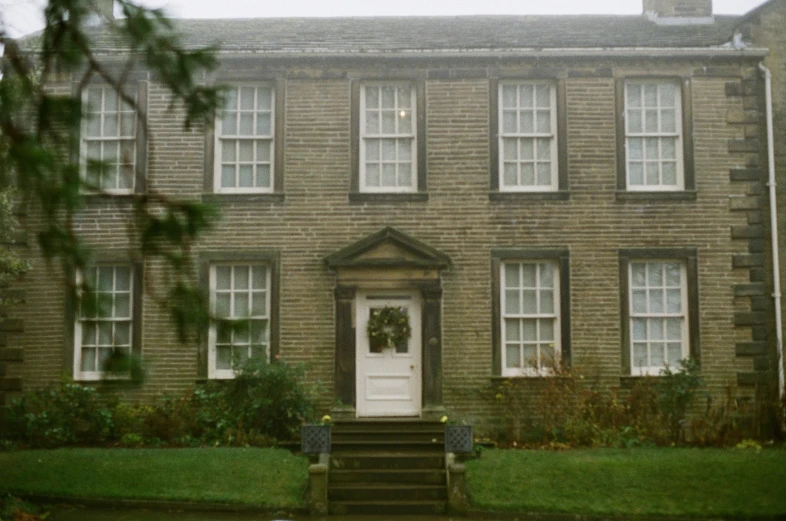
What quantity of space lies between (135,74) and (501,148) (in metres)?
6.75

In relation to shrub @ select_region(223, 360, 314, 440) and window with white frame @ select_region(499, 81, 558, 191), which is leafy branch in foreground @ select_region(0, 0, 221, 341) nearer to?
shrub @ select_region(223, 360, 314, 440)

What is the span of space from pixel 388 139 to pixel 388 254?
7.00ft

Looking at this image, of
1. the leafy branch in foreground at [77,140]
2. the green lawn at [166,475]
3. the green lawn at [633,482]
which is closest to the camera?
the leafy branch in foreground at [77,140]

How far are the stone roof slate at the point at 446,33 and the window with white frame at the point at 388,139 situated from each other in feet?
2.73

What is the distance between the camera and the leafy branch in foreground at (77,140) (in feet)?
15.8

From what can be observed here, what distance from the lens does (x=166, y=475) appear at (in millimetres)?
13625

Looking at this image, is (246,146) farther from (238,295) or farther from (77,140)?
(77,140)

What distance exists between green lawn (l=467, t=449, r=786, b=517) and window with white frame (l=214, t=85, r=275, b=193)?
6.46 metres

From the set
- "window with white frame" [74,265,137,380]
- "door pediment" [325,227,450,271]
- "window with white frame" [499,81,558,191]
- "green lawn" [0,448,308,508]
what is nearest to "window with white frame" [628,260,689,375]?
"window with white frame" [499,81,558,191]

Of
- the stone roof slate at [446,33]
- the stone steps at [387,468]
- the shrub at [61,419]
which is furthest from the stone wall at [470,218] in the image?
the stone steps at [387,468]

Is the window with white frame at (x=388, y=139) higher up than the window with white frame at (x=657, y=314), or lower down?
higher up

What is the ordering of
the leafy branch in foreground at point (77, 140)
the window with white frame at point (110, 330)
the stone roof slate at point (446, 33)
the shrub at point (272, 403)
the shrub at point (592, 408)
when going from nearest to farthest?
the leafy branch in foreground at point (77, 140) < the shrub at point (272, 403) < the shrub at point (592, 408) < the window with white frame at point (110, 330) < the stone roof slate at point (446, 33)

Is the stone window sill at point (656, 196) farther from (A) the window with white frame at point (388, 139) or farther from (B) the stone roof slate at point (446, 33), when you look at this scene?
(A) the window with white frame at point (388, 139)

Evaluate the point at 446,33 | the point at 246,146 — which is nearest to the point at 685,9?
the point at 446,33
